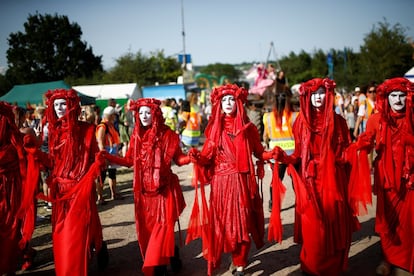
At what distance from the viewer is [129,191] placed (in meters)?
8.84

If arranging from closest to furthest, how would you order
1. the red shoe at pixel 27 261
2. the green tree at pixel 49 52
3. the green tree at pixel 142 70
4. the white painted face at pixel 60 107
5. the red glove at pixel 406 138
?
1. the red glove at pixel 406 138
2. the white painted face at pixel 60 107
3. the red shoe at pixel 27 261
4. the green tree at pixel 142 70
5. the green tree at pixel 49 52

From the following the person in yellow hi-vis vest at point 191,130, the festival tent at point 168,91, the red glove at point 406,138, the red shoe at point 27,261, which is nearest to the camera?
the red glove at point 406,138

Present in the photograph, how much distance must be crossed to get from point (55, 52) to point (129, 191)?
133 ft

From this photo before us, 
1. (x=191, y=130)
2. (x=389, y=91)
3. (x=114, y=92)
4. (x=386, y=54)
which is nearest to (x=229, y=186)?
(x=389, y=91)

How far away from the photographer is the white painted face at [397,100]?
4004 mm

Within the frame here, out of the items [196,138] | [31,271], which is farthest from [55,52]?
[31,271]

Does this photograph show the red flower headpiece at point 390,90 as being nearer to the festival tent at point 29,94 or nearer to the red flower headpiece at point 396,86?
the red flower headpiece at point 396,86

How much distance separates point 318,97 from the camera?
4.12 metres

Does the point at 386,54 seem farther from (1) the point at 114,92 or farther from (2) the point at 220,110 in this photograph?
(2) the point at 220,110

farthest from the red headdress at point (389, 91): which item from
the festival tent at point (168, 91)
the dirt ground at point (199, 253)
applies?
the festival tent at point (168, 91)

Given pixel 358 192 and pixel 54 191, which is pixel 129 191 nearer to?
pixel 54 191

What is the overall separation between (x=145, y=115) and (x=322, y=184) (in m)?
2.09

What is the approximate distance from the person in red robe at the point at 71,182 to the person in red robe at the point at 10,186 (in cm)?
43

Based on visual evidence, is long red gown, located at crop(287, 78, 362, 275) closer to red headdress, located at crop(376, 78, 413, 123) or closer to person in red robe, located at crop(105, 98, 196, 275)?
red headdress, located at crop(376, 78, 413, 123)
